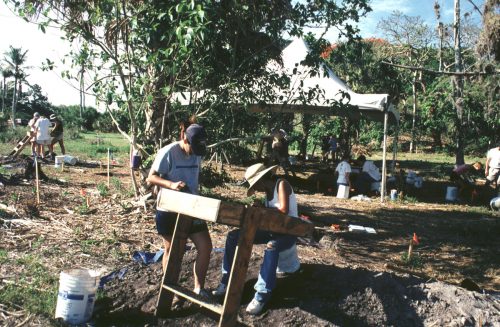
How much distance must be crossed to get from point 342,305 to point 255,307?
2.37ft

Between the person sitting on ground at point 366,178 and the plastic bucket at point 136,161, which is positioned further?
the person sitting on ground at point 366,178

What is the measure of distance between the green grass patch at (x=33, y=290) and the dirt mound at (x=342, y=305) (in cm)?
46

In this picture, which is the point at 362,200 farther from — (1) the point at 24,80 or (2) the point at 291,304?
(1) the point at 24,80

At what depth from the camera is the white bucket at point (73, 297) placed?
405 cm

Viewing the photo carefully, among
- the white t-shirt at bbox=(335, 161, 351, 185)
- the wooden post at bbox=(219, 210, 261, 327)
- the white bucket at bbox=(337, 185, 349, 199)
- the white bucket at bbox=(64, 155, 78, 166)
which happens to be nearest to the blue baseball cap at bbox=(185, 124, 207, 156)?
the wooden post at bbox=(219, 210, 261, 327)

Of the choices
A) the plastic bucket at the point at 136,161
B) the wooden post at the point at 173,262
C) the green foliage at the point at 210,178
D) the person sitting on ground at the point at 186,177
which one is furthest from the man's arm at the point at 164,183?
the green foliage at the point at 210,178

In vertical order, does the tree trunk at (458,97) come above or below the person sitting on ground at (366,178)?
above

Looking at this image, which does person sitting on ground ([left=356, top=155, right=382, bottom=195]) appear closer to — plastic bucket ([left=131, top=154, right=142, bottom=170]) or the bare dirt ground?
the bare dirt ground

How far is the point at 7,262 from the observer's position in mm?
5633

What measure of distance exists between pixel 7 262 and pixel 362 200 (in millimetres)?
8790

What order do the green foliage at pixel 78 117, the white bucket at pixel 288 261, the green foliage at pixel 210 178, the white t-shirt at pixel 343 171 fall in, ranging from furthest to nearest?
1. the green foliage at pixel 78 117
2. the white t-shirt at pixel 343 171
3. the green foliage at pixel 210 178
4. the white bucket at pixel 288 261

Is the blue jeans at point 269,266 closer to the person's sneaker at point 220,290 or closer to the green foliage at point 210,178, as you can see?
the person's sneaker at point 220,290

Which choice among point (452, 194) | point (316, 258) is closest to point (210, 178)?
point (316, 258)

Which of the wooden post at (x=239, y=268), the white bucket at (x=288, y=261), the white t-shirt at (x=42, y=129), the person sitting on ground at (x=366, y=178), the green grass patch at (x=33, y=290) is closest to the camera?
the wooden post at (x=239, y=268)
